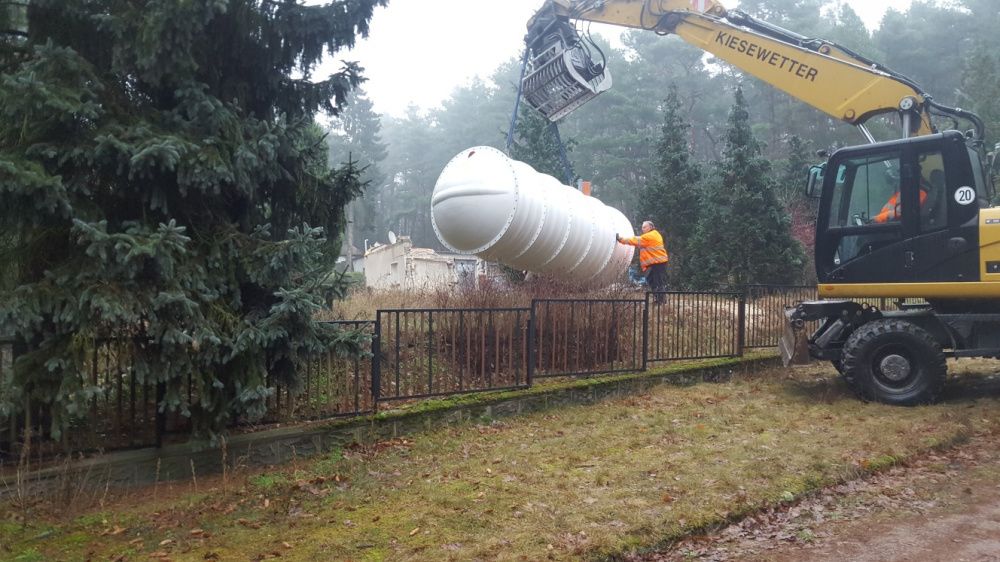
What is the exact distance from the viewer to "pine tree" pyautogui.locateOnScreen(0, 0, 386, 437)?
4.61 metres

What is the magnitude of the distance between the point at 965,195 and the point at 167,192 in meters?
7.68

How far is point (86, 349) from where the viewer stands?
474cm

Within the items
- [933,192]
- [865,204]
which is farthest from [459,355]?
[933,192]

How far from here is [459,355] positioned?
738 cm

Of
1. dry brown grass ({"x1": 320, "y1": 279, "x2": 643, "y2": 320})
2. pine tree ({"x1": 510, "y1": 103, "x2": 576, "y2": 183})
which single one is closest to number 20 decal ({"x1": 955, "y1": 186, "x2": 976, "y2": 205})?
dry brown grass ({"x1": 320, "y1": 279, "x2": 643, "y2": 320})

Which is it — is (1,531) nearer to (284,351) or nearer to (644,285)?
(284,351)

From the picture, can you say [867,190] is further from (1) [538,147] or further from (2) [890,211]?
(1) [538,147]

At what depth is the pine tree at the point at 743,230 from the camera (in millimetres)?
17312

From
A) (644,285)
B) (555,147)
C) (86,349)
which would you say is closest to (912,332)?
(644,285)

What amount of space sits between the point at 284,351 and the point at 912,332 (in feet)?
21.5

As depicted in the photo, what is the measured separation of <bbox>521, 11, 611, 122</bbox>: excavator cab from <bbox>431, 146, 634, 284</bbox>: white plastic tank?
314cm

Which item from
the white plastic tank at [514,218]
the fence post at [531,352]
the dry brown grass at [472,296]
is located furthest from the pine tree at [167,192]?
the white plastic tank at [514,218]

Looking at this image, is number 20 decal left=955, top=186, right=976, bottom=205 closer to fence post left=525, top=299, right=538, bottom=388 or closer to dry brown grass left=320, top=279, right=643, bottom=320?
dry brown grass left=320, top=279, right=643, bottom=320

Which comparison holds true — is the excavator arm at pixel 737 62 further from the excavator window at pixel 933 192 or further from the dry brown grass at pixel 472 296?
the dry brown grass at pixel 472 296
